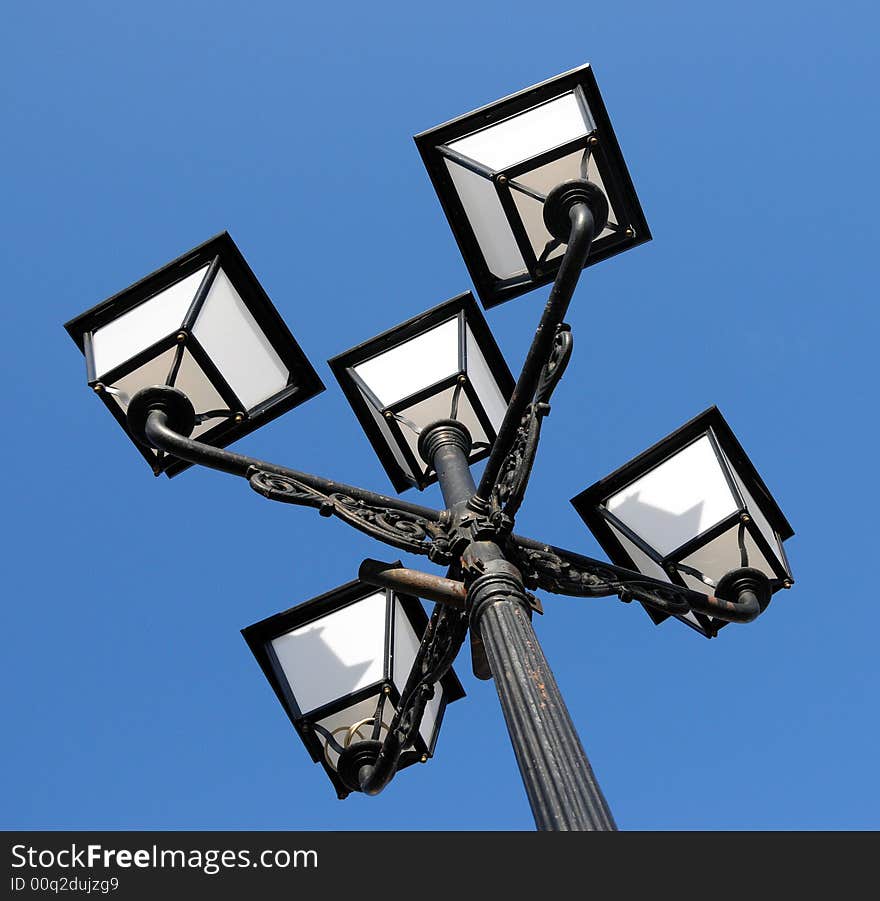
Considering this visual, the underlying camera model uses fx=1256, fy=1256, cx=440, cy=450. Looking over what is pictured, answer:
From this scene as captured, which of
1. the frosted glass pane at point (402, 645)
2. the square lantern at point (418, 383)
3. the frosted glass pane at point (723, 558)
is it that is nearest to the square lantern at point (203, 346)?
the square lantern at point (418, 383)

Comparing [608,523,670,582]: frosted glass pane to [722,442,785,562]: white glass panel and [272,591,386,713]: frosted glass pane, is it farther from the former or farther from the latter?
[272,591,386,713]: frosted glass pane

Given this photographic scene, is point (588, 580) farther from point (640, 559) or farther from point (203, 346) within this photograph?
point (203, 346)

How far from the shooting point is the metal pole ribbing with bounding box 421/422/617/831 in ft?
10.4

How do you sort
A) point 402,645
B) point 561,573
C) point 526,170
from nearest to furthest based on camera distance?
1. point 561,573
2. point 526,170
3. point 402,645

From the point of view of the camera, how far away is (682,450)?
220 inches

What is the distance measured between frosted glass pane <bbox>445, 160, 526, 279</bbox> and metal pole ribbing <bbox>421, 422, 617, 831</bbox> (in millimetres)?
1338

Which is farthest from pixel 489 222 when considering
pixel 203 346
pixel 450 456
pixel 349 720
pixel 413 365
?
pixel 349 720

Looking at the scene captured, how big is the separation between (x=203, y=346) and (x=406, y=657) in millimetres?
1623

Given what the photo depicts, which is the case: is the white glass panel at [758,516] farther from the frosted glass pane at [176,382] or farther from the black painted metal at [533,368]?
the frosted glass pane at [176,382]

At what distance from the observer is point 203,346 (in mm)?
5102

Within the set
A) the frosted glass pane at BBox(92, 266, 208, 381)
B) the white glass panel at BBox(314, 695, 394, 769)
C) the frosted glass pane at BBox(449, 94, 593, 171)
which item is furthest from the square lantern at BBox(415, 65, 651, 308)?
the white glass panel at BBox(314, 695, 394, 769)

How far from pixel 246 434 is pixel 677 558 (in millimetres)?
1936

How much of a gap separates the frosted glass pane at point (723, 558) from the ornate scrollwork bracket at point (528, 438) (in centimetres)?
144
